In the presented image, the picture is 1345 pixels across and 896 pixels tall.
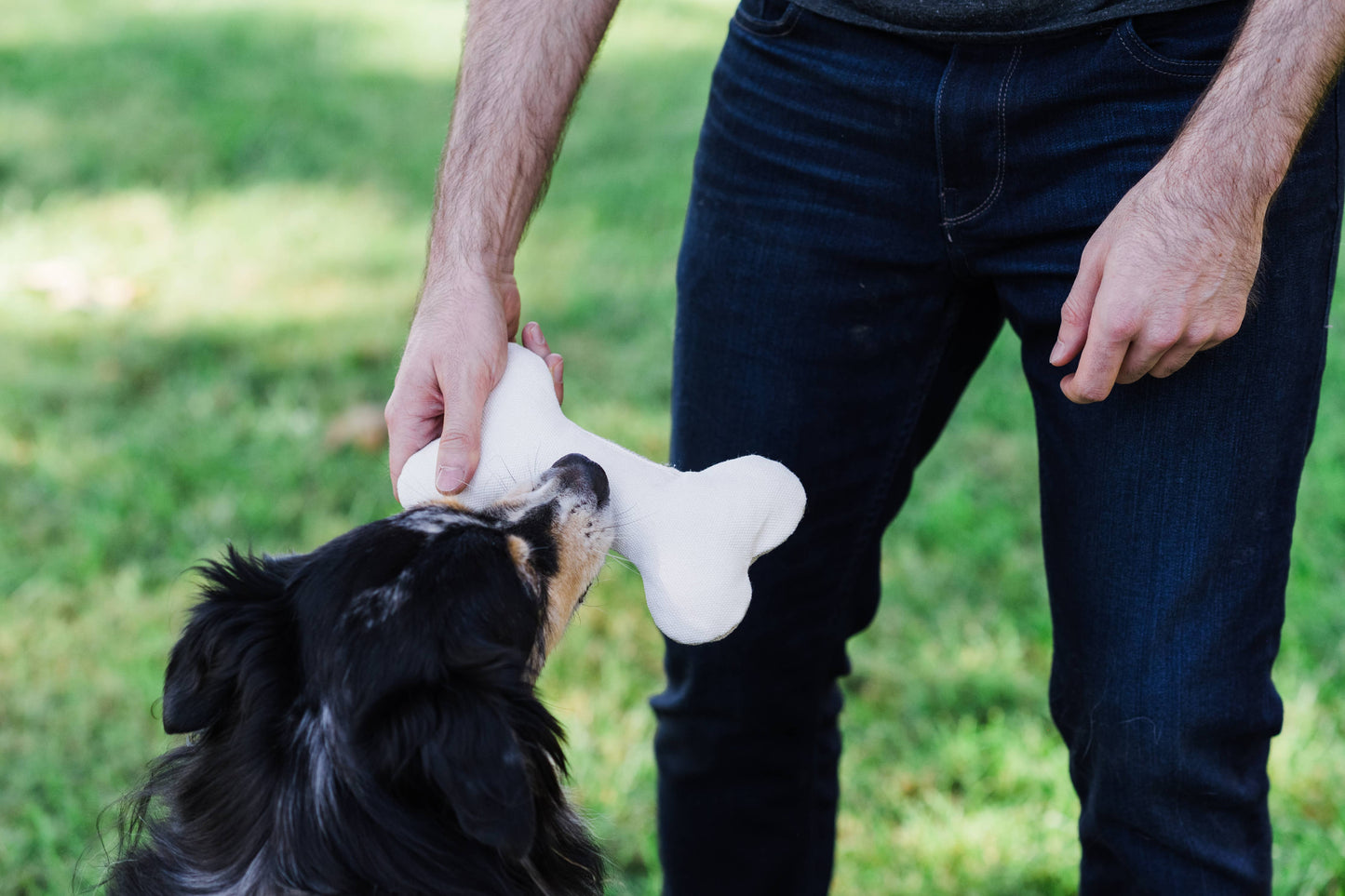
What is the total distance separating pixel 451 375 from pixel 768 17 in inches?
35.2

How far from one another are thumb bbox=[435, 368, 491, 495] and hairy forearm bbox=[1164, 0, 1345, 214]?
1.18m

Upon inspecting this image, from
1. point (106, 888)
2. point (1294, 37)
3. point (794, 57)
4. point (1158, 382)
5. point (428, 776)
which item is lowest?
point (106, 888)

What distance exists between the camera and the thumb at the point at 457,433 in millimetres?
2068

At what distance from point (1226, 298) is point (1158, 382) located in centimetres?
22

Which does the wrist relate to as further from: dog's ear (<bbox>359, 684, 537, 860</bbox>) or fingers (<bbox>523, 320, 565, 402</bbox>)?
dog's ear (<bbox>359, 684, 537, 860</bbox>)

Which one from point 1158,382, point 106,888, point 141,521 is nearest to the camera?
point 1158,382

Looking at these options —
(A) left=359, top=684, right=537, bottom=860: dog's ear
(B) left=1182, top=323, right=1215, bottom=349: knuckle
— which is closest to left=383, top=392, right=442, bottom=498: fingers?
(A) left=359, top=684, right=537, bottom=860: dog's ear

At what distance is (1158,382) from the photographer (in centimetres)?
192

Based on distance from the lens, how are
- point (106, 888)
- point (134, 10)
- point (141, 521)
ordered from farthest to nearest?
point (134, 10), point (141, 521), point (106, 888)

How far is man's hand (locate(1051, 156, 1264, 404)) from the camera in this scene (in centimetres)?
172

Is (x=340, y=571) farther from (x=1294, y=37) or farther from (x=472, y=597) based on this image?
(x=1294, y=37)

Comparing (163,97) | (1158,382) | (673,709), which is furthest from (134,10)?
(1158,382)

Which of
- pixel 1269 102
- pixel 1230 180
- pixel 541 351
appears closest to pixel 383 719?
pixel 541 351

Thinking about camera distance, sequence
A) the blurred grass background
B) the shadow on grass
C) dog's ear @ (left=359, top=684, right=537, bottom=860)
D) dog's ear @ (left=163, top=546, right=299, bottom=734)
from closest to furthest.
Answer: dog's ear @ (left=359, top=684, right=537, bottom=860) < dog's ear @ (left=163, top=546, right=299, bottom=734) < the blurred grass background < the shadow on grass
